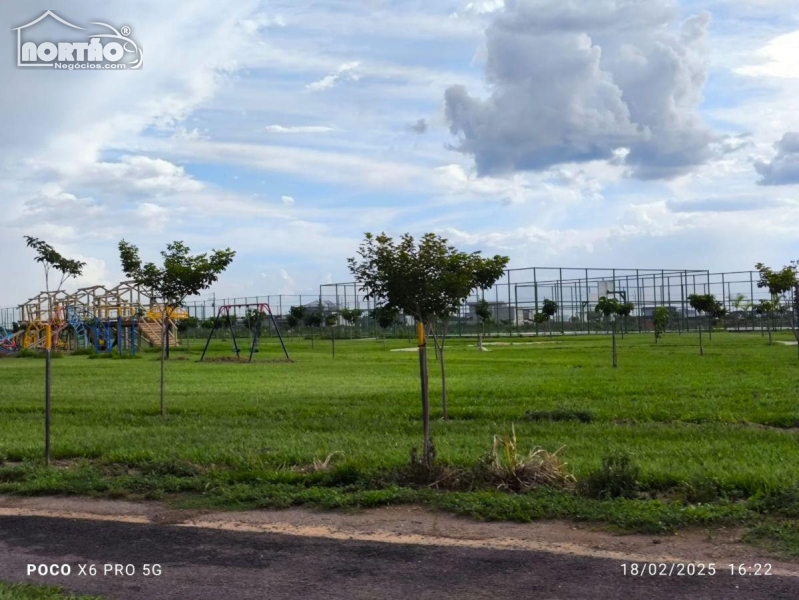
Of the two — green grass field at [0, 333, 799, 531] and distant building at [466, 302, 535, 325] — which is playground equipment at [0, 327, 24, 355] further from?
distant building at [466, 302, 535, 325]

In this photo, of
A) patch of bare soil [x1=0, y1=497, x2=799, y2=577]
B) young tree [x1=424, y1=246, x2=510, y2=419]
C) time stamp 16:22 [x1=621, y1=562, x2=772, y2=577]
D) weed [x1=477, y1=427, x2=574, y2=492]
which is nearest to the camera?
time stamp 16:22 [x1=621, y1=562, x2=772, y2=577]

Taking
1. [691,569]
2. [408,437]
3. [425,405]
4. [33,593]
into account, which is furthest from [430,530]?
[408,437]

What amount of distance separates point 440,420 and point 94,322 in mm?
38076

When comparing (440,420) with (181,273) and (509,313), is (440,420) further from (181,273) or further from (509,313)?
(509,313)

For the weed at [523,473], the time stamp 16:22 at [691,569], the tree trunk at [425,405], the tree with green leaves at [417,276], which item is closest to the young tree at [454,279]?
the tree with green leaves at [417,276]

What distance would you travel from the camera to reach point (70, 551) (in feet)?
21.0

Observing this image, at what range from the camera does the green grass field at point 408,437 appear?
25.0 feet

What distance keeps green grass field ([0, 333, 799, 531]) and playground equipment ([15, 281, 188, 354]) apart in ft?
86.2

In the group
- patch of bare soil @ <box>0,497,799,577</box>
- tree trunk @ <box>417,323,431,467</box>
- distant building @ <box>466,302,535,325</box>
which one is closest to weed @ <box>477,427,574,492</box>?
tree trunk @ <box>417,323,431,467</box>

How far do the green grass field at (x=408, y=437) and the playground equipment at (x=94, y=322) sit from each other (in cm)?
2627

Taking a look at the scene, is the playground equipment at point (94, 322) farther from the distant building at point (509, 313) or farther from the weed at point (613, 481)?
the weed at point (613, 481)

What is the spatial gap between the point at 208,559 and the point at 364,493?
204 centimetres

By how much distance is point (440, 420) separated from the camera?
13297mm

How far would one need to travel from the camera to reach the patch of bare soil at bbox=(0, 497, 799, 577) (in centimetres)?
605
